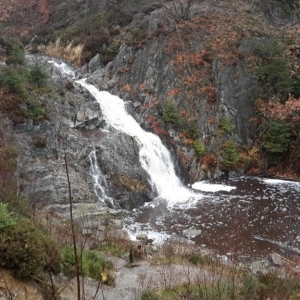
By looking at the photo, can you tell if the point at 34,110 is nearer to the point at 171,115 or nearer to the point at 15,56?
the point at 15,56

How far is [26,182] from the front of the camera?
13070 millimetres

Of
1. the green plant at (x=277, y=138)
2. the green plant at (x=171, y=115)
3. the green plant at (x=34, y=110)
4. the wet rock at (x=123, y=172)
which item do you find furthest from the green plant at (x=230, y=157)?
the green plant at (x=34, y=110)

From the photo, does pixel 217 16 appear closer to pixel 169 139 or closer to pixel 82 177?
pixel 169 139

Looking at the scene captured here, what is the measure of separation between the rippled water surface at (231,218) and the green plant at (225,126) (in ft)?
13.1

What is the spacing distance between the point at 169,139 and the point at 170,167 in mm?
1752

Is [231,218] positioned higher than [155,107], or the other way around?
[155,107]

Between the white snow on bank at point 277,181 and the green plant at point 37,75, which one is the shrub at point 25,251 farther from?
the white snow on bank at point 277,181

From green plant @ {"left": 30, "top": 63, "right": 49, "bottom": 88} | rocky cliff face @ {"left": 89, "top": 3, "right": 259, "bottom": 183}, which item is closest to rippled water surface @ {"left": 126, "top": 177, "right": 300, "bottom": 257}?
rocky cliff face @ {"left": 89, "top": 3, "right": 259, "bottom": 183}

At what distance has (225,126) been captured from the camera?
20.6 metres

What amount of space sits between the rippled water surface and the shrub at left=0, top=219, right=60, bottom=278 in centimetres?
712

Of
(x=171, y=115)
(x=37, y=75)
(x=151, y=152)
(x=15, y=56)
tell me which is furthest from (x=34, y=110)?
(x=171, y=115)

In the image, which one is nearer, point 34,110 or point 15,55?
point 34,110

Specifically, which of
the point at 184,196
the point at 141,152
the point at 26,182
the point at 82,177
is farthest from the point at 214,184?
the point at 26,182

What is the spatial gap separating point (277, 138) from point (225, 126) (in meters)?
2.77
